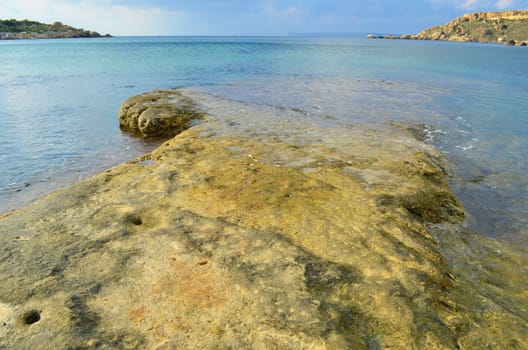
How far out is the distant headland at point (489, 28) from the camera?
11974 centimetres

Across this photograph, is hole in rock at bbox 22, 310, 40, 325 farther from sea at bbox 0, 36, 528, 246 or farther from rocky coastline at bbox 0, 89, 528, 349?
sea at bbox 0, 36, 528, 246

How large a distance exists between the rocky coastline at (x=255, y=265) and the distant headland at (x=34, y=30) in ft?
529

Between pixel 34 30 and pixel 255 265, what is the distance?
173786mm

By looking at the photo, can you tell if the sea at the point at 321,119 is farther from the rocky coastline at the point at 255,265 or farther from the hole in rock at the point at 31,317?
the hole in rock at the point at 31,317

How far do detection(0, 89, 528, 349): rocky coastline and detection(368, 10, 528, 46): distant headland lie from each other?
132907 millimetres

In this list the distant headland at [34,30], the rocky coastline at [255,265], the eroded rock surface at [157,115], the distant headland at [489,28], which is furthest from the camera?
the distant headland at [34,30]

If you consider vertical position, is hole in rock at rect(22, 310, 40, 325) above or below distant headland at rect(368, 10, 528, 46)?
below

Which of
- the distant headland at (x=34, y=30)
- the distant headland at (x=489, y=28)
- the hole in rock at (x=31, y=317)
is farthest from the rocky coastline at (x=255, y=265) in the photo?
the distant headland at (x=34, y=30)

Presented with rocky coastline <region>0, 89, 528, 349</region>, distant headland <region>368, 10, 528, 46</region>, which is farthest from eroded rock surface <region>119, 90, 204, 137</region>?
distant headland <region>368, 10, 528, 46</region>

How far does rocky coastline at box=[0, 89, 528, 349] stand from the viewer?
3.00m

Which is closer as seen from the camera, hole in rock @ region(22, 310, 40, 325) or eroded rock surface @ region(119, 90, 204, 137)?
hole in rock @ region(22, 310, 40, 325)

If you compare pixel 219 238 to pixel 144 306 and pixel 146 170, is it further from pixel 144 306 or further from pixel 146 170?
pixel 146 170

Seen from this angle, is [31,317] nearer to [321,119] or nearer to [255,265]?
[255,265]

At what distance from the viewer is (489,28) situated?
5261 inches
